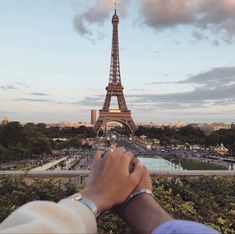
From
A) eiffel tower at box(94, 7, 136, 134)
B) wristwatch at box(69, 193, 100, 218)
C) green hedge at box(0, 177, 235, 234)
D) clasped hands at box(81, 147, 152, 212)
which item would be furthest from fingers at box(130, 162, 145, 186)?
eiffel tower at box(94, 7, 136, 134)

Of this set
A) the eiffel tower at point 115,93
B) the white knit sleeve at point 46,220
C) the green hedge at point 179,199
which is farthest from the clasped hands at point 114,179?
the eiffel tower at point 115,93

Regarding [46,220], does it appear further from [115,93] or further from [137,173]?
[115,93]

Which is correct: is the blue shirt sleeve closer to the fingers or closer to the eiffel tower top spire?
the fingers

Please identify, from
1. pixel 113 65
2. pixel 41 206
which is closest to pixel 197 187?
pixel 41 206

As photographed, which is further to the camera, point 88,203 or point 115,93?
point 115,93

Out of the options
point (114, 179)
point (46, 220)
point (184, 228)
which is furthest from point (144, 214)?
point (46, 220)

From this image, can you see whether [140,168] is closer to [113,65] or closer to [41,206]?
[41,206]
